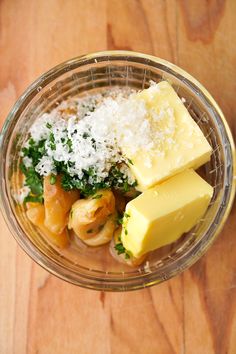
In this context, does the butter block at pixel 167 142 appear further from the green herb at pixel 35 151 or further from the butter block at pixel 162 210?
the green herb at pixel 35 151

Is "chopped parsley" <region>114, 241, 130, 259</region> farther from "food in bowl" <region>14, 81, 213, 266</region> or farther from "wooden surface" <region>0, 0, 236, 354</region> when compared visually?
"wooden surface" <region>0, 0, 236, 354</region>

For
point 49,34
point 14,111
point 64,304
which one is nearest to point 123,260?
point 64,304

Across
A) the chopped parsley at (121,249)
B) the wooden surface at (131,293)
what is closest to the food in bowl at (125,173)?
the chopped parsley at (121,249)

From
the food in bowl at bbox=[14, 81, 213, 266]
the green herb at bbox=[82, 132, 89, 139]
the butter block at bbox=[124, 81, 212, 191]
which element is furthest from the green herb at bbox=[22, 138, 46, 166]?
the butter block at bbox=[124, 81, 212, 191]

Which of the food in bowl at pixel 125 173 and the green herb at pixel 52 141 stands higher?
the green herb at pixel 52 141

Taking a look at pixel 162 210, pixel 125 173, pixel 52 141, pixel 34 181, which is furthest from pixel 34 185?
pixel 162 210

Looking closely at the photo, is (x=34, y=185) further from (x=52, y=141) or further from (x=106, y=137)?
(x=106, y=137)
